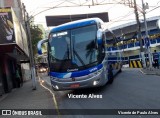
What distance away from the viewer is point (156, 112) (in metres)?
10.9

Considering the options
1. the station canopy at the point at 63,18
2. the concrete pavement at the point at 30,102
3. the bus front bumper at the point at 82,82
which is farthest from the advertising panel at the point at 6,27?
the station canopy at the point at 63,18

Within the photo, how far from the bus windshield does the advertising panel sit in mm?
4241

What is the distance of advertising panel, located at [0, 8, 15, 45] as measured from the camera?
70.0 feet

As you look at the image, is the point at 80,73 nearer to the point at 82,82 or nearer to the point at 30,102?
the point at 82,82

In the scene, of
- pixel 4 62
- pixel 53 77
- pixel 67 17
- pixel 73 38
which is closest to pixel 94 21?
pixel 73 38

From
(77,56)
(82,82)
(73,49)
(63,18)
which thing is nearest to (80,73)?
(82,82)

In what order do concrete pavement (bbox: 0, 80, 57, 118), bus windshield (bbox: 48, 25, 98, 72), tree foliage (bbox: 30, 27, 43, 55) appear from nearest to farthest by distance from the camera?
concrete pavement (bbox: 0, 80, 57, 118), bus windshield (bbox: 48, 25, 98, 72), tree foliage (bbox: 30, 27, 43, 55)

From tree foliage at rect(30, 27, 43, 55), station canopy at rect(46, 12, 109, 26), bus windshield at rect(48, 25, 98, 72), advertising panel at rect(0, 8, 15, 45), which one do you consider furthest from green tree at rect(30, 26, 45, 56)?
bus windshield at rect(48, 25, 98, 72)

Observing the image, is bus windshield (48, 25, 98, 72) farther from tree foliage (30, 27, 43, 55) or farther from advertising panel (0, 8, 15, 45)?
tree foliage (30, 27, 43, 55)

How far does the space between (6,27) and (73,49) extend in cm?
591

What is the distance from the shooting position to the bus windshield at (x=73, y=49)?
56.5ft

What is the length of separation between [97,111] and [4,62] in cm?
1852

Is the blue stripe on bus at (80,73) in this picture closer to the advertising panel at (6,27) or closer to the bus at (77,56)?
the bus at (77,56)

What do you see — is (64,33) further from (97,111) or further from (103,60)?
(97,111)
